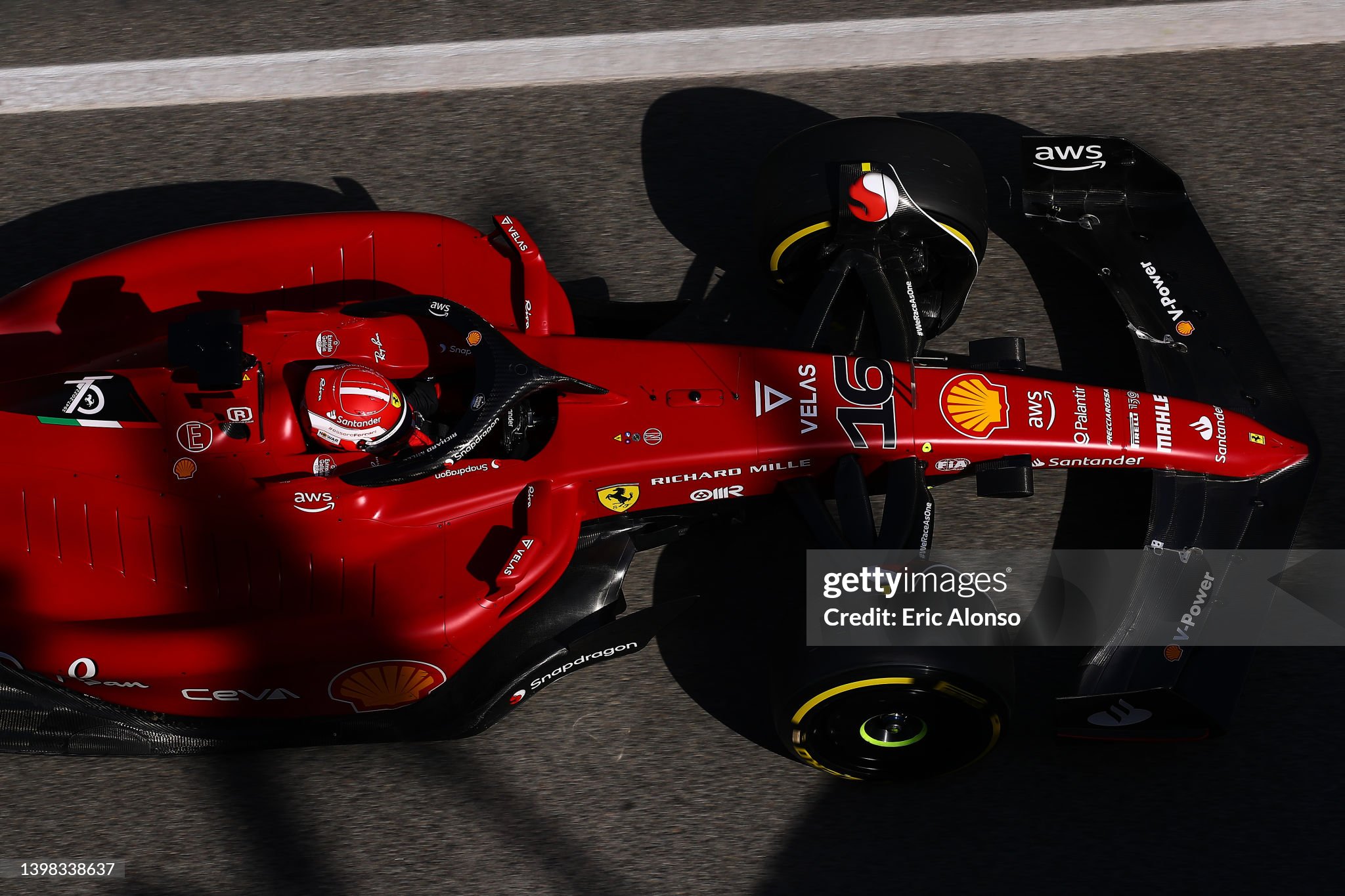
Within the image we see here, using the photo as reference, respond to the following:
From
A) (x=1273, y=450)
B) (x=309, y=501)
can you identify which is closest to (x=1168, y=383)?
(x=1273, y=450)

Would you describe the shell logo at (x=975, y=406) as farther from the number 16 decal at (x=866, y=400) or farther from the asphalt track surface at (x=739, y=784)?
the asphalt track surface at (x=739, y=784)

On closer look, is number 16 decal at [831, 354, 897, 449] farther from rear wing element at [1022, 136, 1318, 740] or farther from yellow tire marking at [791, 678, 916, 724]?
rear wing element at [1022, 136, 1318, 740]

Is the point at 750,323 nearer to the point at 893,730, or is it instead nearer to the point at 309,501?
the point at 893,730

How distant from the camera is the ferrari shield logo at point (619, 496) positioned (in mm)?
3719

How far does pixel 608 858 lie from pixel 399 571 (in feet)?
Result: 4.32

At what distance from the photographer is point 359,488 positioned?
11.7ft

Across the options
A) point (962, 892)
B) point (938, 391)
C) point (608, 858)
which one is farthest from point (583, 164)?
point (962, 892)

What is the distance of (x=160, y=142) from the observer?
17.7 feet

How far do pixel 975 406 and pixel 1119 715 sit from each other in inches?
44.5

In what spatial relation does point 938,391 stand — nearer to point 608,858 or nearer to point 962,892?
point 962,892

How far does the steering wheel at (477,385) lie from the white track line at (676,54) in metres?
2.36

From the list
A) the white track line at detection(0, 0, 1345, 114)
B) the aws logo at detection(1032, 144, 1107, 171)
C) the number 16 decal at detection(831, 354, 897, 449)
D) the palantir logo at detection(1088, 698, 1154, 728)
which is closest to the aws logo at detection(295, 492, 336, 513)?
the number 16 decal at detection(831, 354, 897, 449)

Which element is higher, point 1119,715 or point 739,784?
point 1119,715

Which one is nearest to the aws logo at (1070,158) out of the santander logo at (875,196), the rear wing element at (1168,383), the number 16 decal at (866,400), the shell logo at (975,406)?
the rear wing element at (1168,383)
